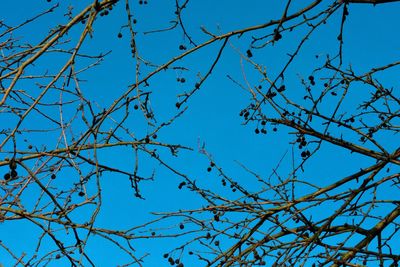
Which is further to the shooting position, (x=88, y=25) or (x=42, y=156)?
(x=42, y=156)

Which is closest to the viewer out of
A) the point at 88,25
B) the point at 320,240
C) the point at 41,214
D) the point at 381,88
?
the point at 88,25

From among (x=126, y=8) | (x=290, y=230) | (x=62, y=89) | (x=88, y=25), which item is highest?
(x=62, y=89)

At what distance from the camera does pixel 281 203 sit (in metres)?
A: 3.98

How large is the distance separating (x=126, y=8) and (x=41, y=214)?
1567 millimetres

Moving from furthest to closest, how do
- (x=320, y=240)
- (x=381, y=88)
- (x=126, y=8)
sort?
(x=381, y=88), (x=320, y=240), (x=126, y=8)

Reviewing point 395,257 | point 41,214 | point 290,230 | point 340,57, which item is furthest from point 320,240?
point 41,214

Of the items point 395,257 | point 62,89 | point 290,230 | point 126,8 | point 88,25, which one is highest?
point 62,89

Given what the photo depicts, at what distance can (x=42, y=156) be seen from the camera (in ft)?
14.2

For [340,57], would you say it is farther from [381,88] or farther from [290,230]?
[290,230]

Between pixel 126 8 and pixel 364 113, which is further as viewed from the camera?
pixel 364 113

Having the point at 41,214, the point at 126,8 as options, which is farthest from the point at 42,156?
the point at 126,8

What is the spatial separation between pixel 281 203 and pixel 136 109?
1.14 metres

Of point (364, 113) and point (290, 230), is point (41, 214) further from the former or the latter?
point (364, 113)

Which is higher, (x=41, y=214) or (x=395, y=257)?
(x=41, y=214)
